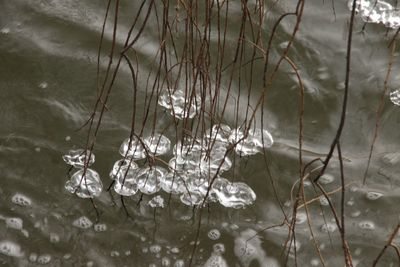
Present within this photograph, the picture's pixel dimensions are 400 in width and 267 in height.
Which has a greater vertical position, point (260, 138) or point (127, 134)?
point (260, 138)

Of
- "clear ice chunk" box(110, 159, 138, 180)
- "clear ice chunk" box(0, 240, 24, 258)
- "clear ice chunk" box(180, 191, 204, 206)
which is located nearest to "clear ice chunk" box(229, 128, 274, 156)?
"clear ice chunk" box(180, 191, 204, 206)

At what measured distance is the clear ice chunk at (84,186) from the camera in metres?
2.45

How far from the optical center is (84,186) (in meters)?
2.46

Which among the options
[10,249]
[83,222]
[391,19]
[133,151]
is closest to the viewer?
[10,249]

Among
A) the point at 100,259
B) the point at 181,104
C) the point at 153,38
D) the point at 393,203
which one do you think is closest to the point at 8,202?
the point at 100,259

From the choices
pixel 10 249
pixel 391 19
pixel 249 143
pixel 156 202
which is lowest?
pixel 10 249

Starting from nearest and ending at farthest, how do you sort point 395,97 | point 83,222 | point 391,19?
1. point 83,222
2. point 395,97
3. point 391,19

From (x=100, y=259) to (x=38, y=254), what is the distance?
207 mm

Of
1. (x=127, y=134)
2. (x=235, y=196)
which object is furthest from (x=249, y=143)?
(x=127, y=134)

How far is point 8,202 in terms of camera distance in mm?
2414

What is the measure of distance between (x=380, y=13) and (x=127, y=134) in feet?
4.57

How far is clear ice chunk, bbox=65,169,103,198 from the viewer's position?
2447 millimetres

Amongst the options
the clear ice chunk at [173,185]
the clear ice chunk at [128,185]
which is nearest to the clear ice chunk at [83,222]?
the clear ice chunk at [128,185]

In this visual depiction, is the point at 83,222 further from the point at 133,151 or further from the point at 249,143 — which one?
the point at 249,143
